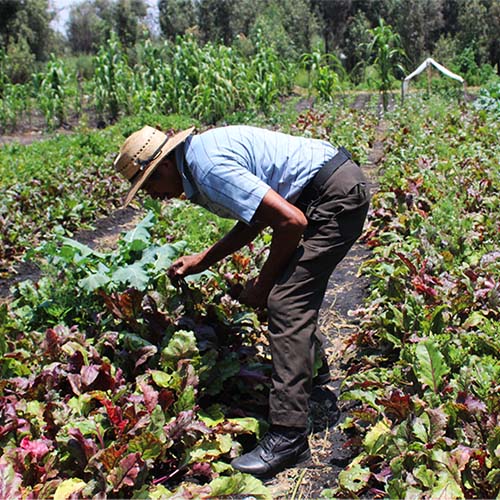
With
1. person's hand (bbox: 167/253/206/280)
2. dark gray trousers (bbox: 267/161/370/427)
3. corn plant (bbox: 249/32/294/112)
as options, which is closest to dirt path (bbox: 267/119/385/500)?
dark gray trousers (bbox: 267/161/370/427)

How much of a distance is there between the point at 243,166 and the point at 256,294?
706mm

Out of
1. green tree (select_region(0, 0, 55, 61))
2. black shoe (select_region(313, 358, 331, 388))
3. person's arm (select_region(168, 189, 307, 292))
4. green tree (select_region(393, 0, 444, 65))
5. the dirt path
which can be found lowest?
the dirt path

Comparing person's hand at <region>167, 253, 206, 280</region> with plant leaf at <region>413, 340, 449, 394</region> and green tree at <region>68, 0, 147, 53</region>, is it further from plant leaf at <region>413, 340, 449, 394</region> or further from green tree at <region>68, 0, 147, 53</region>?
green tree at <region>68, 0, 147, 53</region>

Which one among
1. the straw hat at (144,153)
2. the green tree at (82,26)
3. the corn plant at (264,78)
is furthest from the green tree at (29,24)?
the straw hat at (144,153)

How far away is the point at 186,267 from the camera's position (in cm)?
348

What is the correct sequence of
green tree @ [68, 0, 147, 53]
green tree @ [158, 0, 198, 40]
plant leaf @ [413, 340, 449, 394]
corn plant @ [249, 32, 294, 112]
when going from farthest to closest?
green tree @ [158, 0, 198, 40]
green tree @ [68, 0, 147, 53]
corn plant @ [249, 32, 294, 112]
plant leaf @ [413, 340, 449, 394]

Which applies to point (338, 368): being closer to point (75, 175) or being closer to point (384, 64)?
point (75, 175)

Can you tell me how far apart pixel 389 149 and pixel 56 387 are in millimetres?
7838

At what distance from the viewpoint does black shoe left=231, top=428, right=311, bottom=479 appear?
2.99m

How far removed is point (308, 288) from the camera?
305 cm

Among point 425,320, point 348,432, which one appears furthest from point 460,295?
point 348,432

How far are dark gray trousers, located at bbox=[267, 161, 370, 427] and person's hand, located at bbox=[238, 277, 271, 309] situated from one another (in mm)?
144

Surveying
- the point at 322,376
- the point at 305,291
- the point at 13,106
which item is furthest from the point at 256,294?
the point at 13,106

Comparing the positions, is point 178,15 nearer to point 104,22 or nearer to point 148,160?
point 104,22
